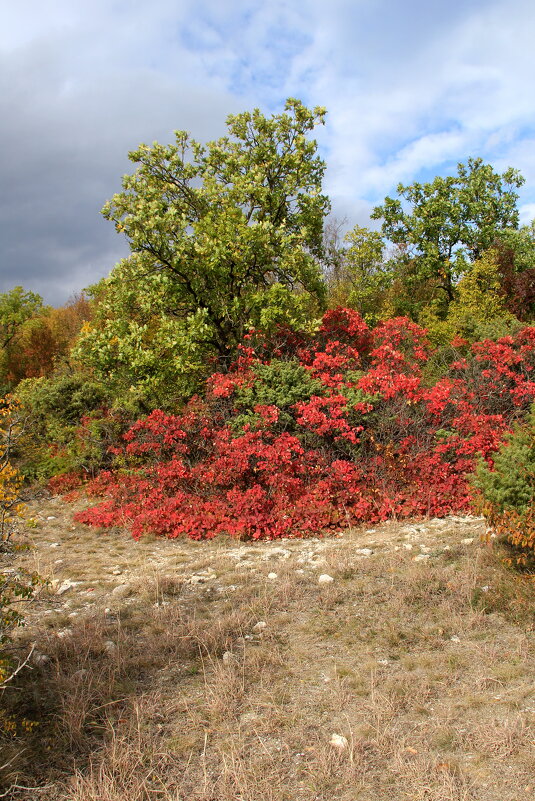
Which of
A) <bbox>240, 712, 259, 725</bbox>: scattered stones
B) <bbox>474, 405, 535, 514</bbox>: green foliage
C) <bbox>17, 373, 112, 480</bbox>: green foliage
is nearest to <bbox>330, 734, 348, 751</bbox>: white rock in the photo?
<bbox>240, 712, 259, 725</bbox>: scattered stones

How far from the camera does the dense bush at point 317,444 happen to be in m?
8.11

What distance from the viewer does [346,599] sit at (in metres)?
5.10

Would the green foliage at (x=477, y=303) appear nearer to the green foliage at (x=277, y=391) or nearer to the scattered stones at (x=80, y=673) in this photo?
the green foliage at (x=277, y=391)

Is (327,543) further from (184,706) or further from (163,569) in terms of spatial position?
(184,706)

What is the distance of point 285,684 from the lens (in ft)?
12.3

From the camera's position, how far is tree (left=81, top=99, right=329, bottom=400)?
382 inches

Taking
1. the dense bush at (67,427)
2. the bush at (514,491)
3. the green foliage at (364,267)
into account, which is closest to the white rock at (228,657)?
the bush at (514,491)

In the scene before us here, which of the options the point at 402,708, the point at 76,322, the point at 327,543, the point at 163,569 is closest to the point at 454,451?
the point at 327,543

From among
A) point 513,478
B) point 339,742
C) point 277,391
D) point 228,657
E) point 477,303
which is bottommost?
point 339,742

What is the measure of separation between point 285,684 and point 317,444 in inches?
206

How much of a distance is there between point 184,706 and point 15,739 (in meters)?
0.99

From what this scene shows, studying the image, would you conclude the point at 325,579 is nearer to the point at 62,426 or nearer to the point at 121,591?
the point at 121,591

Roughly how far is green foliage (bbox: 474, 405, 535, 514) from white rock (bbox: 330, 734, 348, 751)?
2708 millimetres

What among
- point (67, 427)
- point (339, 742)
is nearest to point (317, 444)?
point (339, 742)
